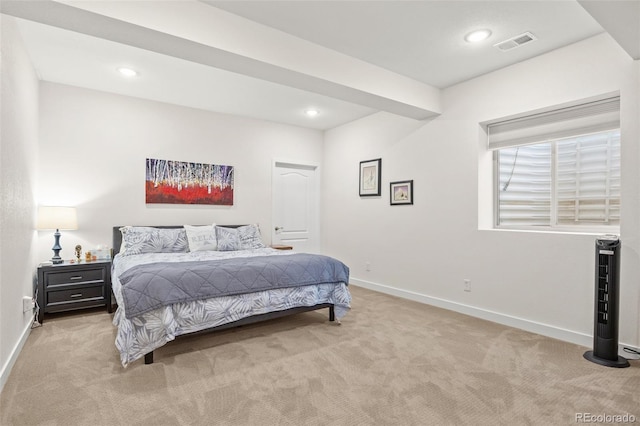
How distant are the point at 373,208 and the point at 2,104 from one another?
13.5ft

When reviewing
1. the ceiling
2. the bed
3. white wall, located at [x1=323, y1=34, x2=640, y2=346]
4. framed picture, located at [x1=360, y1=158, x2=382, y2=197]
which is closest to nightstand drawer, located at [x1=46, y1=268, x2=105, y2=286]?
the bed

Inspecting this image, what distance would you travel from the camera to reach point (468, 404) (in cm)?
208

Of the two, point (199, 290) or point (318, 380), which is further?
point (199, 290)

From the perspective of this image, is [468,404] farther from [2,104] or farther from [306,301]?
[2,104]

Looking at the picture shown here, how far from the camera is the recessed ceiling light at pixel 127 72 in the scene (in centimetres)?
366

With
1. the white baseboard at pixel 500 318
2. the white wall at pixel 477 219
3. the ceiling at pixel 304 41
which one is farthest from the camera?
the white baseboard at pixel 500 318

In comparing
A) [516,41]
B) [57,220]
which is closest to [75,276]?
[57,220]

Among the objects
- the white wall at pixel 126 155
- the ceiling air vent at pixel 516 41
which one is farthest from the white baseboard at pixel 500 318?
the ceiling air vent at pixel 516 41

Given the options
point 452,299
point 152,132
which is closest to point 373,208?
point 452,299

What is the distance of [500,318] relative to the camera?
3629 mm

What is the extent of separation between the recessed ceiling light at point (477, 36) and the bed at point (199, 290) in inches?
94.2

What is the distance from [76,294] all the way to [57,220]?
0.81 m

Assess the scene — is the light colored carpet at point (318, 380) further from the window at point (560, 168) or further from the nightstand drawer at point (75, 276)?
the window at point (560, 168)

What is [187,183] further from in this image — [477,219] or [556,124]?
[556,124]
